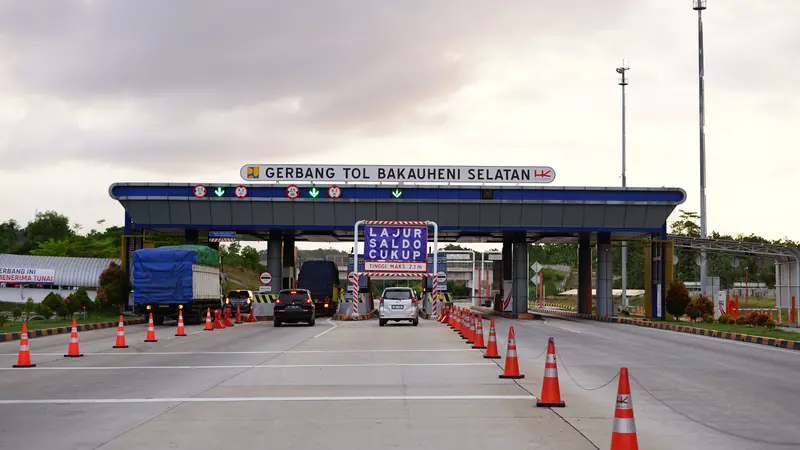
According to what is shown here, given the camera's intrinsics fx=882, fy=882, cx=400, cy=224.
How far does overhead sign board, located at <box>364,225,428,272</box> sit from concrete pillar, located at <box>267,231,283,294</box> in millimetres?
17008

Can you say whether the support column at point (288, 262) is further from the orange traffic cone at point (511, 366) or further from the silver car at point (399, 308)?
the orange traffic cone at point (511, 366)

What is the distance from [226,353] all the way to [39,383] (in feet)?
24.5

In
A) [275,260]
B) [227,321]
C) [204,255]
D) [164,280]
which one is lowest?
[227,321]

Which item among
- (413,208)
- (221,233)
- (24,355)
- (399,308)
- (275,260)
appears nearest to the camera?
(24,355)

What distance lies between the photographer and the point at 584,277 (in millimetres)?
64750

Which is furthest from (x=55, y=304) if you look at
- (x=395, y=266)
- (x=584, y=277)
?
(x=584, y=277)

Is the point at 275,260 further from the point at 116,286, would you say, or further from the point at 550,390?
the point at 550,390

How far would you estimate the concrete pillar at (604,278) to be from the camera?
187ft

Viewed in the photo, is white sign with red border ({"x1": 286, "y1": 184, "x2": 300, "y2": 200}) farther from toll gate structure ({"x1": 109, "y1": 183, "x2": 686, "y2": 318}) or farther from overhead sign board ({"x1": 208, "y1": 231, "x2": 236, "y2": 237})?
overhead sign board ({"x1": 208, "y1": 231, "x2": 236, "y2": 237})

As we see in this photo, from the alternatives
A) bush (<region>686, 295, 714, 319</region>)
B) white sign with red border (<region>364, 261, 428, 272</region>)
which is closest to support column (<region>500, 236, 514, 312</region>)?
bush (<region>686, 295, 714, 319</region>)

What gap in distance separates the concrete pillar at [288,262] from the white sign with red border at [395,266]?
21949 mm

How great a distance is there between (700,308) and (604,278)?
12.9 meters

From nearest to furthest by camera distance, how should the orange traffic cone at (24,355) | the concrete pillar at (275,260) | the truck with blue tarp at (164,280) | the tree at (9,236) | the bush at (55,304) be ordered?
1. the orange traffic cone at (24,355)
2. the truck with blue tarp at (164,280)
3. the bush at (55,304)
4. the concrete pillar at (275,260)
5. the tree at (9,236)

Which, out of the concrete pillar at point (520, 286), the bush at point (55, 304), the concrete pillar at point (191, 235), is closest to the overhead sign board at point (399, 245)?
the bush at point (55, 304)
